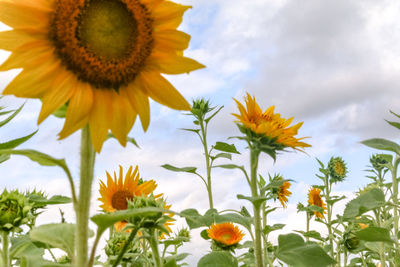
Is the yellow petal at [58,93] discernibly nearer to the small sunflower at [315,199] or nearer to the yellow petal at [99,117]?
the yellow petal at [99,117]

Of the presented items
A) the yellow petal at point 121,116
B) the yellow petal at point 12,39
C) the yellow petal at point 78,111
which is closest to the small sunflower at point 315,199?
the yellow petal at point 121,116

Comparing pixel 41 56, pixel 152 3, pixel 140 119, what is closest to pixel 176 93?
pixel 140 119

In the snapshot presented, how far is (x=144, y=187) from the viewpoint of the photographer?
2.66 meters

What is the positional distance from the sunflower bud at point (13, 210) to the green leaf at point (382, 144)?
54.9 inches

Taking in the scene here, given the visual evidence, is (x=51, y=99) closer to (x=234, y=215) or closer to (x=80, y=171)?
(x=80, y=171)

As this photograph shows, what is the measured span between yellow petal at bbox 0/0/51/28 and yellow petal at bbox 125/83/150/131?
30 centimetres

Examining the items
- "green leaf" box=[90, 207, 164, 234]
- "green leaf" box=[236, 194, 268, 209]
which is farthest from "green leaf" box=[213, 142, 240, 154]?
"green leaf" box=[90, 207, 164, 234]

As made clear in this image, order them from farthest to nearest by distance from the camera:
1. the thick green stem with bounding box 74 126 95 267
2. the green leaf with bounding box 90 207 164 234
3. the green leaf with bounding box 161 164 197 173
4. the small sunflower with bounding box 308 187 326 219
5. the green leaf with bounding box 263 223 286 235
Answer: the small sunflower with bounding box 308 187 326 219, the green leaf with bounding box 263 223 286 235, the green leaf with bounding box 161 164 197 173, the thick green stem with bounding box 74 126 95 267, the green leaf with bounding box 90 207 164 234

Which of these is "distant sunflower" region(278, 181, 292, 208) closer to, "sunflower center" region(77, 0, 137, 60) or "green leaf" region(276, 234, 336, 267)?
"green leaf" region(276, 234, 336, 267)

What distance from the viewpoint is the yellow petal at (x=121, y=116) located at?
4.05 feet

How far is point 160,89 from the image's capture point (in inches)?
51.4

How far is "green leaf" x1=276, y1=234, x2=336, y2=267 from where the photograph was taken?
182cm

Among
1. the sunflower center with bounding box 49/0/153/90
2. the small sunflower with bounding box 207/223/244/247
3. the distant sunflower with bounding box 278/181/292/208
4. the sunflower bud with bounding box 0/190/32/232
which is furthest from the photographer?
the distant sunflower with bounding box 278/181/292/208

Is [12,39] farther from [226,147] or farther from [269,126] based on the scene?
[226,147]
